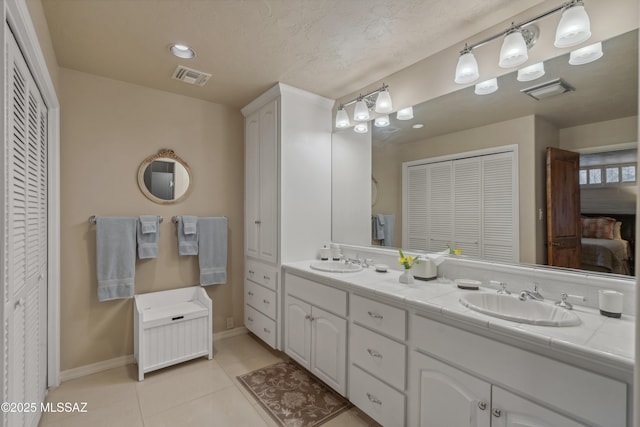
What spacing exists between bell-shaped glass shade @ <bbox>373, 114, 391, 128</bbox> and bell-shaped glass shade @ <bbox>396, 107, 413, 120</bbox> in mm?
109

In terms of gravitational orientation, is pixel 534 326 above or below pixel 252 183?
below

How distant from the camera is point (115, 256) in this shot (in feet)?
7.79

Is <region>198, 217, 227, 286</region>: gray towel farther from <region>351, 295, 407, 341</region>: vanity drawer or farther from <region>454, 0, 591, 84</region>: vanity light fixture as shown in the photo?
<region>454, 0, 591, 84</region>: vanity light fixture

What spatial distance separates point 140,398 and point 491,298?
2321mm

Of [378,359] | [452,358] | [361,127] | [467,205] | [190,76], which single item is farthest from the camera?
[361,127]

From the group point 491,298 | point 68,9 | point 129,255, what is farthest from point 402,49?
point 129,255

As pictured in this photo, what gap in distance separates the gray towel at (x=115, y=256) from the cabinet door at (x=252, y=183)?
975mm

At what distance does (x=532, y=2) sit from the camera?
153 centimetres

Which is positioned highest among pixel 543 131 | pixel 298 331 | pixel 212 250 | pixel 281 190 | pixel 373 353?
pixel 543 131

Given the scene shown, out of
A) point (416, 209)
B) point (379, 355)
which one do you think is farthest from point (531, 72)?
point (379, 355)

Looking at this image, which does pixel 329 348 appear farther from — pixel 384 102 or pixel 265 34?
pixel 265 34

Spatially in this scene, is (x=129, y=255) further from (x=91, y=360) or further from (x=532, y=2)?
(x=532, y=2)

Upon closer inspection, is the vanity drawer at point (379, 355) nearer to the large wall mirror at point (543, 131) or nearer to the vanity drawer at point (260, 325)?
the large wall mirror at point (543, 131)

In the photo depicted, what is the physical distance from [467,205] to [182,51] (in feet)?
7.01
